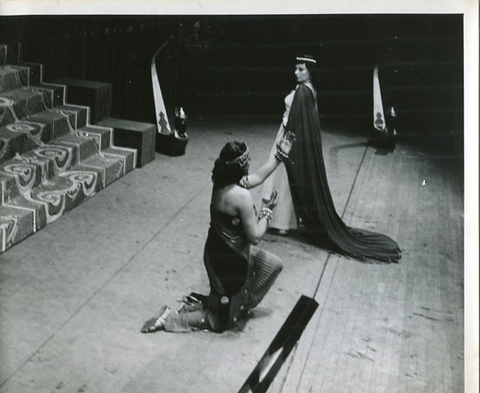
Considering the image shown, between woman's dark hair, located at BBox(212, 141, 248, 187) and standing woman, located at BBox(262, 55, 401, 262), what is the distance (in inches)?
28.9

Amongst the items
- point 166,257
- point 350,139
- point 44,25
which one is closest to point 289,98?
point 350,139

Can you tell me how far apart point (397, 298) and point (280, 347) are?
628 millimetres

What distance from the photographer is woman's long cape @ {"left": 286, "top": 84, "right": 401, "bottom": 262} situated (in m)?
3.10

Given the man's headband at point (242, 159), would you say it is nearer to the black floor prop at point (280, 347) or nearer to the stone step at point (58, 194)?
the black floor prop at point (280, 347)

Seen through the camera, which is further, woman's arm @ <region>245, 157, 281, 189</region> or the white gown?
the white gown

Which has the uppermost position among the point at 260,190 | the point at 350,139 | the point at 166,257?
the point at 350,139

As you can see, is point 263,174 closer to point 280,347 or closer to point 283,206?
point 283,206

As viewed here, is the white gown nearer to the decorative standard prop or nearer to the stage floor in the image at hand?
the stage floor

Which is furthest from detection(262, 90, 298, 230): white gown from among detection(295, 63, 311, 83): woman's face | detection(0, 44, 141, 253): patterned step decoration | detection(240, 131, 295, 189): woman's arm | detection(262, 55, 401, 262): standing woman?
detection(0, 44, 141, 253): patterned step decoration

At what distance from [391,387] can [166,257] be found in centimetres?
107

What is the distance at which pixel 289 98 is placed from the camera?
3.11m

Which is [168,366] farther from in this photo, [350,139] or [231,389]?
[350,139]

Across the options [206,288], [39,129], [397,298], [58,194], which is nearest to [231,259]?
[206,288]

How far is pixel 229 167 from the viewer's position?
2.41 meters
